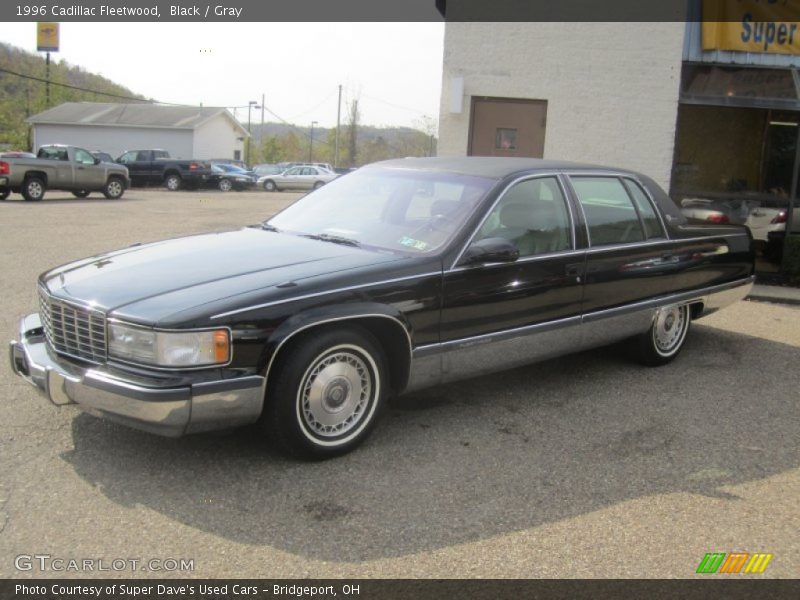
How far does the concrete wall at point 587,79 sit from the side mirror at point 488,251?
7092 mm

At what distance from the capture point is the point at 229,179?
118 feet

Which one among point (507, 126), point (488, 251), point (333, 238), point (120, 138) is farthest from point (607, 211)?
point (120, 138)

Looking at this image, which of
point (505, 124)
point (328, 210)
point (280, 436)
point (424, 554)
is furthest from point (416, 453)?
point (505, 124)

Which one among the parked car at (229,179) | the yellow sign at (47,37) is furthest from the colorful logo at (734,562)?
the yellow sign at (47,37)

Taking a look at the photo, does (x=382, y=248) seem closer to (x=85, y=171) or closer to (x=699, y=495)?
(x=699, y=495)

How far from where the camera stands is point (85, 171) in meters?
23.1

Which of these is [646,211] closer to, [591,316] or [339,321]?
[591,316]

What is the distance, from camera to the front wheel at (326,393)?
3.69 meters

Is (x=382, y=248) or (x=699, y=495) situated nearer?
(x=699, y=495)

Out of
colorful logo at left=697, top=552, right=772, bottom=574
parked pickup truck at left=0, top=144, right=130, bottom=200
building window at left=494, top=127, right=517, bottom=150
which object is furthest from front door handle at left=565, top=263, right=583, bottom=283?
parked pickup truck at left=0, top=144, right=130, bottom=200

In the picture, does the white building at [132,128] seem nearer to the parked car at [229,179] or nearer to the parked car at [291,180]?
the parked car at [291,180]

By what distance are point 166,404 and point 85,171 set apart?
→ 71.9 ft
